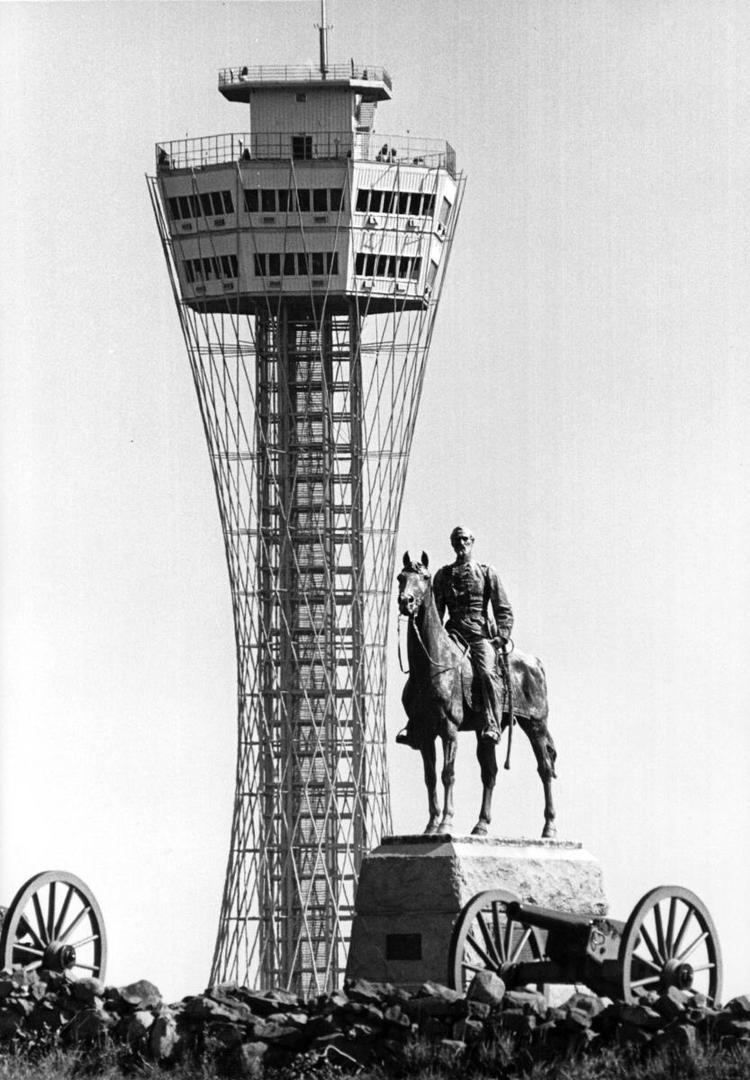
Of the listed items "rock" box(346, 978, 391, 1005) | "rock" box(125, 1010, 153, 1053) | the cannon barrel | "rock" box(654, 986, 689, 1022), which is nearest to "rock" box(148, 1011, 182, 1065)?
"rock" box(125, 1010, 153, 1053)

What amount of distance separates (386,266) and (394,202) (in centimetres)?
256

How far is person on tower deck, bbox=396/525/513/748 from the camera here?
58.8 meters

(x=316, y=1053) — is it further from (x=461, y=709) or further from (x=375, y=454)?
(x=375, y=454)

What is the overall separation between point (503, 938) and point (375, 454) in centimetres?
8106

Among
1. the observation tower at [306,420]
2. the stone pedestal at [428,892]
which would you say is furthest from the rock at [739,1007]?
the observation tower at [306,420]

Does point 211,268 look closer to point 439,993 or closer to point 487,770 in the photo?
point 487,770

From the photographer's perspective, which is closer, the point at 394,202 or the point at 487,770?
the point at 487,770

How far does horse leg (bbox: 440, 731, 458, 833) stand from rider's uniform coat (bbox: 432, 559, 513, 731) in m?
1.11

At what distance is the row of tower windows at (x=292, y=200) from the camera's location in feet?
451

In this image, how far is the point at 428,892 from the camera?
188 feet

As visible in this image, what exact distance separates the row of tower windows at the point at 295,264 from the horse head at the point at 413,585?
8081 centimetres

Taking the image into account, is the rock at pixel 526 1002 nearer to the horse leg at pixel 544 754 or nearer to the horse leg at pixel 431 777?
the horse leg at pixel 431 777

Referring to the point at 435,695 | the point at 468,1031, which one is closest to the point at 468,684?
the point at 435,695

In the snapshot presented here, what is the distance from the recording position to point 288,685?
141 m
